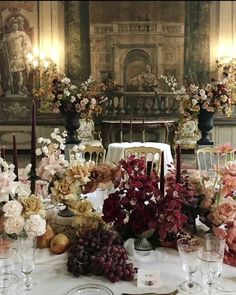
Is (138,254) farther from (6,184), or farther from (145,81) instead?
(145,81)

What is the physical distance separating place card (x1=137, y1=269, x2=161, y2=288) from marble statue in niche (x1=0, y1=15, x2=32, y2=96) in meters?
6.97

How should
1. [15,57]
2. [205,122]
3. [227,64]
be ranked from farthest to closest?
[15,57] < [227,64] < [205,122]

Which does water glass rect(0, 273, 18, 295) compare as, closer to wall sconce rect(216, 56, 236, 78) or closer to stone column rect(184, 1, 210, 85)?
wall sconce rect(216, 56, 236, 78)

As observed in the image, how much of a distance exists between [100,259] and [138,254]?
0.24 m

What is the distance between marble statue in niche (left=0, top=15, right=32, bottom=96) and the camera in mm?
7922

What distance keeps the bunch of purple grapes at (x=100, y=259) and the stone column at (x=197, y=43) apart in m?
6.84

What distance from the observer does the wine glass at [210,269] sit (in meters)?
1.23

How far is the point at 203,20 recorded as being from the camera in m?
7.92

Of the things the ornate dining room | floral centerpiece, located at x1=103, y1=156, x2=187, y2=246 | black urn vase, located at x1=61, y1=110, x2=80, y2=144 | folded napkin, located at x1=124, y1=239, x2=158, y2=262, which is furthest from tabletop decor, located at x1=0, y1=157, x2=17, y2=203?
black urn vase, located at x1=61, y1=110, x2=80, y2=144

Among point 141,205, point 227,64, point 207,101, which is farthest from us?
point 227,64

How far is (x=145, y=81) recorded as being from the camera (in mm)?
8008

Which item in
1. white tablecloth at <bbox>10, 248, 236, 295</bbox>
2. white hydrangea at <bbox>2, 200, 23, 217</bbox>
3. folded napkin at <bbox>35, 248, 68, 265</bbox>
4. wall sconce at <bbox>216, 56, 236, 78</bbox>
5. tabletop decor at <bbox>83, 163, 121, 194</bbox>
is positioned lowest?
white tablecloth at <bbox>10, 248, 236, 295</bbox>

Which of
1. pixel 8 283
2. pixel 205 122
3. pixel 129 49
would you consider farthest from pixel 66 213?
pixel 129 49

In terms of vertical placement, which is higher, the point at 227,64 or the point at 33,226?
the point at 227,64
